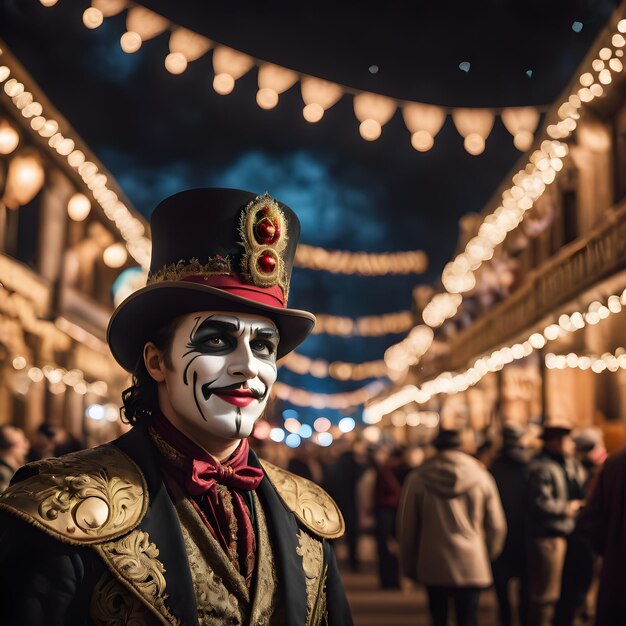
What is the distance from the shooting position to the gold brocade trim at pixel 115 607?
298 cm

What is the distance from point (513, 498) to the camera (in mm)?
9594

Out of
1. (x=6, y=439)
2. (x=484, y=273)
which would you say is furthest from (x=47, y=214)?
(x=6, y=439)

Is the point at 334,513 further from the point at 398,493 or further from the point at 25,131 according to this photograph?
the point at 25,131

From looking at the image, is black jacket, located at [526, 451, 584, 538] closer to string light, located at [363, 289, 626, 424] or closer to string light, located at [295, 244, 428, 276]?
string light, located at [363, 289, 626, 424]

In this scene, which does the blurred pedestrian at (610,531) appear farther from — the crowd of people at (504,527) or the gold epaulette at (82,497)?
the gold epaulette at (82,497)

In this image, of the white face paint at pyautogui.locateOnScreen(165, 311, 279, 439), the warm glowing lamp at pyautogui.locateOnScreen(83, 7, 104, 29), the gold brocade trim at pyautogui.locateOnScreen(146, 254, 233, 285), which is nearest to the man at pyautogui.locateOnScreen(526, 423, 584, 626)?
the warm glowing lamp at pyautogui.locateOnScreen(83, 7, 104, 29)

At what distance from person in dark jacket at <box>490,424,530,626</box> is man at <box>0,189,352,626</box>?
6.21 meters

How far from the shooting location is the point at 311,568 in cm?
346

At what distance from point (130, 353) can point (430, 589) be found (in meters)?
5.61

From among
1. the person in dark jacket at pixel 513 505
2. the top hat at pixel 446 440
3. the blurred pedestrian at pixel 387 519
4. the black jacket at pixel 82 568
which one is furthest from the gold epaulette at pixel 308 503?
the blurred pedestrian at pixel 387 519

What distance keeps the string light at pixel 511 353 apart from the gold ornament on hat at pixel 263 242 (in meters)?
13.6

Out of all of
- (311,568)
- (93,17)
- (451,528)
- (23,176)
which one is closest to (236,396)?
(311,568)

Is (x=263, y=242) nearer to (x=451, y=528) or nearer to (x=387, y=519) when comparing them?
(x=451, y=528)

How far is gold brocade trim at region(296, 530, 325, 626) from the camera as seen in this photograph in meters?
3.38
